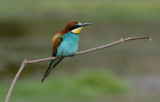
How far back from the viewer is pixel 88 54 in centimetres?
821

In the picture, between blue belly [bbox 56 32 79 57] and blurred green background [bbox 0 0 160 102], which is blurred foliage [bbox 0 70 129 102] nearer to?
blurred green background [bbox 0 0 160 102]

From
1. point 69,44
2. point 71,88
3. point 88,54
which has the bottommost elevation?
point 88,54

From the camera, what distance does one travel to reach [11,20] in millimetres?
10070

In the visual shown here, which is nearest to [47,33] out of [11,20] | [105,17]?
[11,20]

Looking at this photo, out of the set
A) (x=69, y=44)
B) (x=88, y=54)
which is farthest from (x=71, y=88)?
(x=69, y=44)

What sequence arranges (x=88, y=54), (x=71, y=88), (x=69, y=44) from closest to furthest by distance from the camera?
(x=69, y=44) → (x=71, y=88) → (x=88, y=54)

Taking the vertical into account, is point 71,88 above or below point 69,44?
below

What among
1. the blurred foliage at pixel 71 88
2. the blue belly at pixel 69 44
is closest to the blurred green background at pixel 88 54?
the blurred foliage at pixel 71 88

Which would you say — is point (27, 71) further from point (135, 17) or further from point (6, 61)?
point (135, 17)

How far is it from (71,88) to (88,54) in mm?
2507

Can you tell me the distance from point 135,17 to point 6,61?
4.11 m

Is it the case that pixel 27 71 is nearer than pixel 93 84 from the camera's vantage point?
No

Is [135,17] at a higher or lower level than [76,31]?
lower

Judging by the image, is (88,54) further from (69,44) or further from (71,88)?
(69,44)
